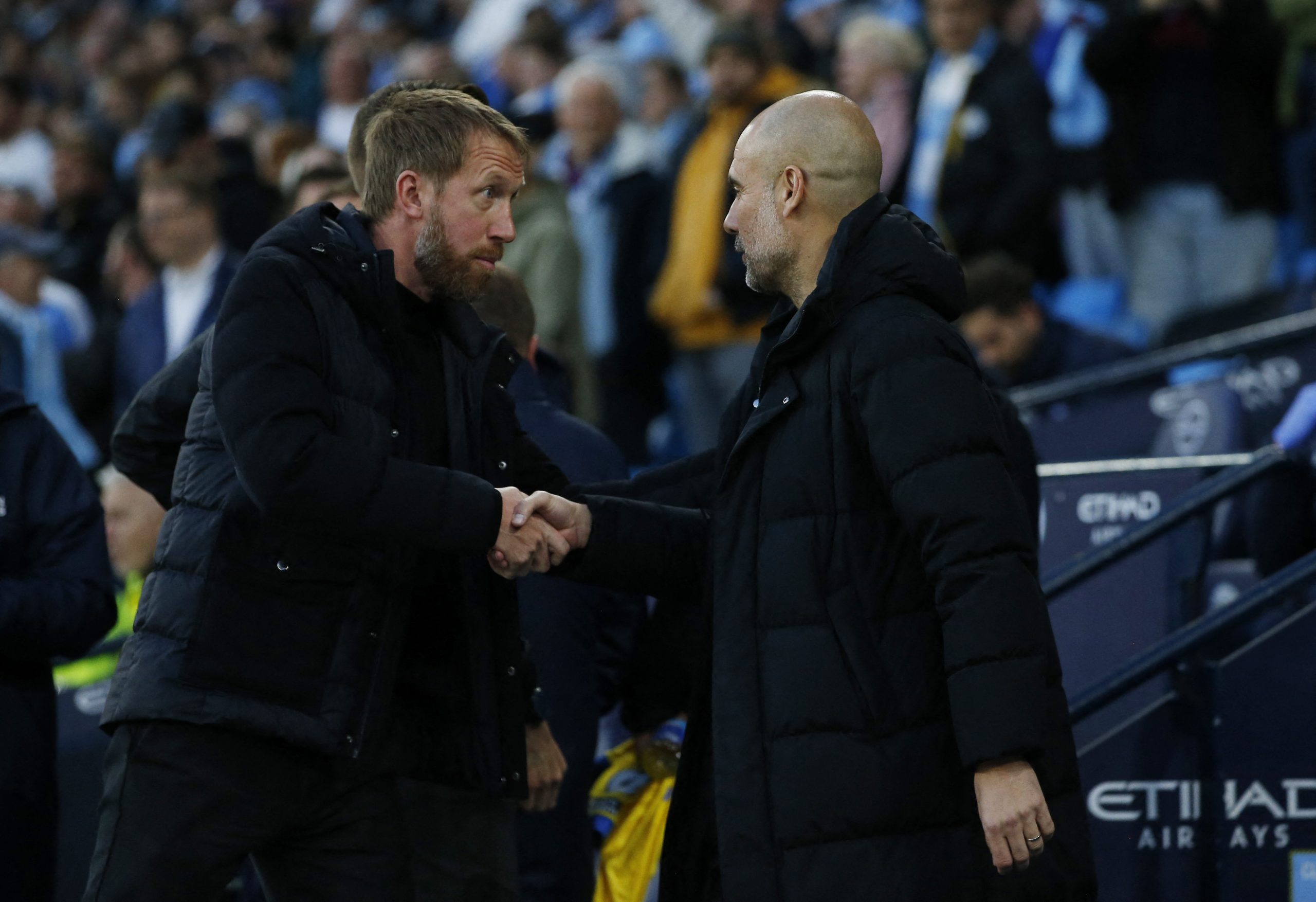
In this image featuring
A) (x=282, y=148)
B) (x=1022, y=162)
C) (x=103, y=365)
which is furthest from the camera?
(x=282, y=148)

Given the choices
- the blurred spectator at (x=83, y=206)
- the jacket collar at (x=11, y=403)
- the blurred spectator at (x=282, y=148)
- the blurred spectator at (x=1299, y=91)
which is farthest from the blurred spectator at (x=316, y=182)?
the blurred spectator at (x=83, y=206)

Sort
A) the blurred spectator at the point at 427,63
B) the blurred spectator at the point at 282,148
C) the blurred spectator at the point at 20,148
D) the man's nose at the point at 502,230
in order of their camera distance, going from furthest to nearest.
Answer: the blurred spectator at the point at 20,148 < the blurred spectator at the point at 427,63 < the blurred spectator at the point at 282,148 < the man's nose at the point at 502,230

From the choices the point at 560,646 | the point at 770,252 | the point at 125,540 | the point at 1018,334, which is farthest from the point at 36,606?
the point at 1018,334

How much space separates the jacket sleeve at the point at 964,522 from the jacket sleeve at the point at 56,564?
2186mm

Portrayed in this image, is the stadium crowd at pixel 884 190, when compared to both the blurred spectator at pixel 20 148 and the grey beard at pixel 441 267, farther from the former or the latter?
the blurred spectator at pixel 20 148

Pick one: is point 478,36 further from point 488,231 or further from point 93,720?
point 488,231

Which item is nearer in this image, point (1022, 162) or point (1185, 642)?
point (1185, 642)

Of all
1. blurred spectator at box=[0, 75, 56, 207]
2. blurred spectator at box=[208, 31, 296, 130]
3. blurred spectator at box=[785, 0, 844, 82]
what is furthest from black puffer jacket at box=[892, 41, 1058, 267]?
blurred spectator at box=[0, 75, 56, 207]

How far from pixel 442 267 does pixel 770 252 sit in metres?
0.72

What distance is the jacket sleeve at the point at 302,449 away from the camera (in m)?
3.74

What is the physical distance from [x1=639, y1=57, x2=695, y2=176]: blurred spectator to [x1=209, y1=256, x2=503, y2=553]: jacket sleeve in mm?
7954

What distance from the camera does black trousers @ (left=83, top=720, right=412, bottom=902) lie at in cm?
379

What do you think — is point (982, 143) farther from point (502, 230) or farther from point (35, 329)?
point (502, 230)

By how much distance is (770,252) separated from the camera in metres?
4.09
